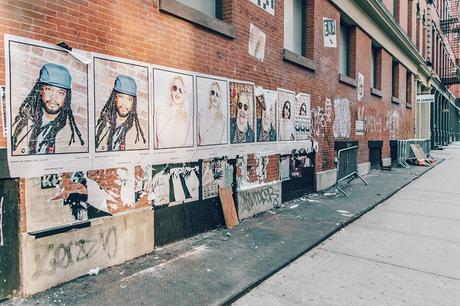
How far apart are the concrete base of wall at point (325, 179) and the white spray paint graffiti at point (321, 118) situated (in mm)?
1072

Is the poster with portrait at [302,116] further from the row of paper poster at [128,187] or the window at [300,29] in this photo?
the row of paper poster at [128,187]

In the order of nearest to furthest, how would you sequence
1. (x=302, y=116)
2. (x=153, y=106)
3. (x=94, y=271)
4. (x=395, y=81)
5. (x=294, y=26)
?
(x=94, y=271) < (x=153, y=106) < (x=302, y=116) < (x=294, y=26) < (x=395, y=81)

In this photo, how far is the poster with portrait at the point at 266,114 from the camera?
280 inches

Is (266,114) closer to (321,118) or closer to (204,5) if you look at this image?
(204,5)

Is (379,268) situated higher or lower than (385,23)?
lower

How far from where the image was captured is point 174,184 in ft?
16.9

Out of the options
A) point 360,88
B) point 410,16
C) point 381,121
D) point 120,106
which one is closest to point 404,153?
point 381,121

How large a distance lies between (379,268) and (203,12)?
4.69 m

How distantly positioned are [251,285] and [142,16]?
3.50m

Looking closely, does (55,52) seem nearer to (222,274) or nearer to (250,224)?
(222,274)

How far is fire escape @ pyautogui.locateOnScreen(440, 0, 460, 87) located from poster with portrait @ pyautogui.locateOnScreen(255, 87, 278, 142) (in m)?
34.1

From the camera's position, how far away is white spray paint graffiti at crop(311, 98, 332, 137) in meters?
9.53

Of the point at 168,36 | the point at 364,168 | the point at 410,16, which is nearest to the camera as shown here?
Result: the point at 168,36

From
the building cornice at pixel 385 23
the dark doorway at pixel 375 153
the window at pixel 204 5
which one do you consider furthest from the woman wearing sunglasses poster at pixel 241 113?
the dark doorway at pixel 375 153
